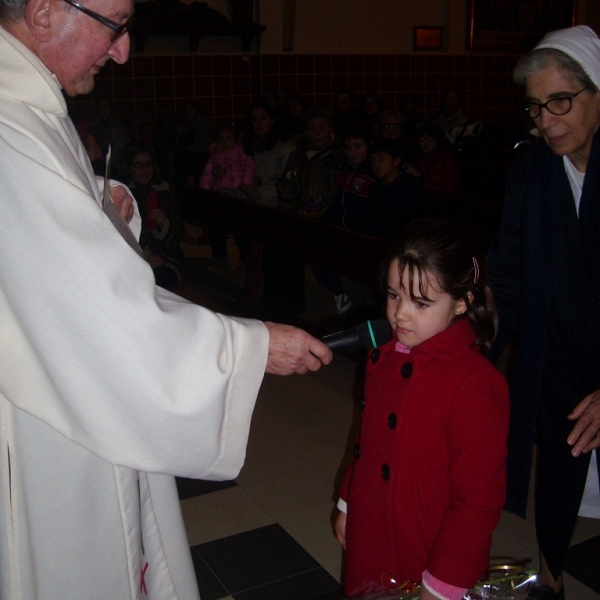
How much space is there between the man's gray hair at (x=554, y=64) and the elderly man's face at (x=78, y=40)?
100 centimetres

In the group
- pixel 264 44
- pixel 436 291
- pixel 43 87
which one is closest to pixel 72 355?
pixel 43 87

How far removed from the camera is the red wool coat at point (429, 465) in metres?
1.53

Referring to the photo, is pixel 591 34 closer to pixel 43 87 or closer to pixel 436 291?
pixel 436 291

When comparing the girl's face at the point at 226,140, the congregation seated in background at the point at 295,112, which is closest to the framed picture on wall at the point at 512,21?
the congregation seated in background at the point at 295,112

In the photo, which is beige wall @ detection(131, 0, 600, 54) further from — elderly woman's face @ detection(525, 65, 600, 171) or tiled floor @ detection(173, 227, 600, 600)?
elderly woman's face @ detection(525, 65, 600, 171)

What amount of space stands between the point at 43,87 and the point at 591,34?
1356mm

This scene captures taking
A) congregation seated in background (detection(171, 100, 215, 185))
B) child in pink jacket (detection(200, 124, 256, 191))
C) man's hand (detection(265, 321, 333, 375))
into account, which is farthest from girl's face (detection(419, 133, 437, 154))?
man's hand (detection(265, 321, 333, 375))

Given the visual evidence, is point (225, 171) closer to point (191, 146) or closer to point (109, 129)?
point (191, 146)

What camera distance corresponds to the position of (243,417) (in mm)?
1396

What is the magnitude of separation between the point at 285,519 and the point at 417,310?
5.29ft

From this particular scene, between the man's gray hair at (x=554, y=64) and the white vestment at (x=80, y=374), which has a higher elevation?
the man's gray hair at (x=554, y=64)

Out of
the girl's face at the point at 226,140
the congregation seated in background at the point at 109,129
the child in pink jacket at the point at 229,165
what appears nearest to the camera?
the child in pink jacket at the point at 229,165

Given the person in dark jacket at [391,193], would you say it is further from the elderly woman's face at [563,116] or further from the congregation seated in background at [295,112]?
the congregation seated in background at [295,112]

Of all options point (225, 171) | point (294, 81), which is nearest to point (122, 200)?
point (225, 171)
